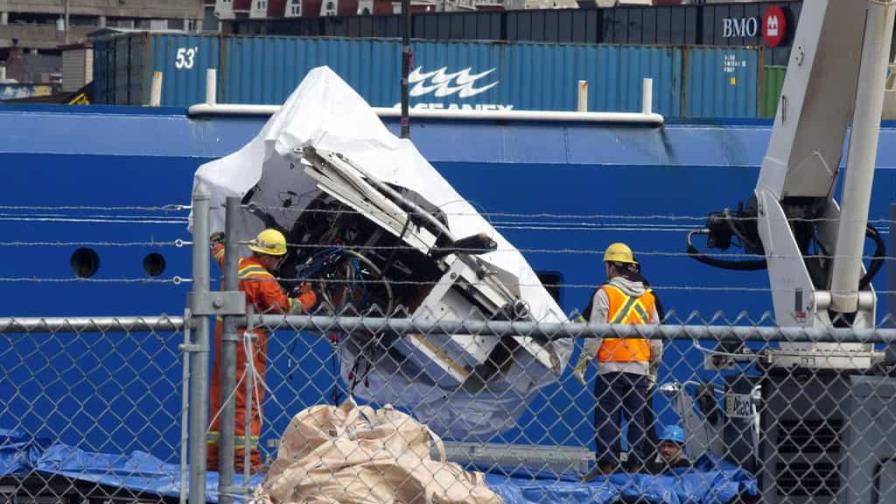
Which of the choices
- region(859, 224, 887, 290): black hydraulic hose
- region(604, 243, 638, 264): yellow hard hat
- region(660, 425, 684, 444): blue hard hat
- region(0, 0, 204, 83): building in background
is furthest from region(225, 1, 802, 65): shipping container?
region(0, 0, 204, 83): building in background

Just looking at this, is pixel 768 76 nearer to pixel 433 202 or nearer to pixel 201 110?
pixel 201 110

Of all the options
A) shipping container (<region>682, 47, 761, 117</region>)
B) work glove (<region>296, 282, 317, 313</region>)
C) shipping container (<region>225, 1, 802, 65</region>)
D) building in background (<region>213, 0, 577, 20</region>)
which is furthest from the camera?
building in background (<region>213, 0, 577, 20</region>)

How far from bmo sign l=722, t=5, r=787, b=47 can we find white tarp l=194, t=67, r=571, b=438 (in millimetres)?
22435

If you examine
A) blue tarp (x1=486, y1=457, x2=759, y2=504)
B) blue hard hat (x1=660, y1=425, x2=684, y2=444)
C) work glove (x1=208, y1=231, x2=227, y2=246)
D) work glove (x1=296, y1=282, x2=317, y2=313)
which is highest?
work glove (x1=208, y1=231, x2=227, y2=246)

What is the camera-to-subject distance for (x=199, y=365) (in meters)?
4.93

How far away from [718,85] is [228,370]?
47.9 feet

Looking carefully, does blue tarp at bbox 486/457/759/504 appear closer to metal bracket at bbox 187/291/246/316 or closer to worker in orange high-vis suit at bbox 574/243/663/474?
worker in orange high-vis suit at bbox 574/243/663/474

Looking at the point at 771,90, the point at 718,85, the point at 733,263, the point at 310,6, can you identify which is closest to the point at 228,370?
the point at 733,263

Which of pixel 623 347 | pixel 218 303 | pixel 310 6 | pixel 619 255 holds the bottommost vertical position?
pixel 623 347

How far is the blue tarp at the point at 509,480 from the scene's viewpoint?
784 centimetres

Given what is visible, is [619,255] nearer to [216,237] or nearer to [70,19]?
[216,237]

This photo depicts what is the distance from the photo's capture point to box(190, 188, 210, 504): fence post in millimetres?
4883

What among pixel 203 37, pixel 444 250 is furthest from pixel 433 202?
pixel 203 37

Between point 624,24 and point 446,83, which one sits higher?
point 624,24
